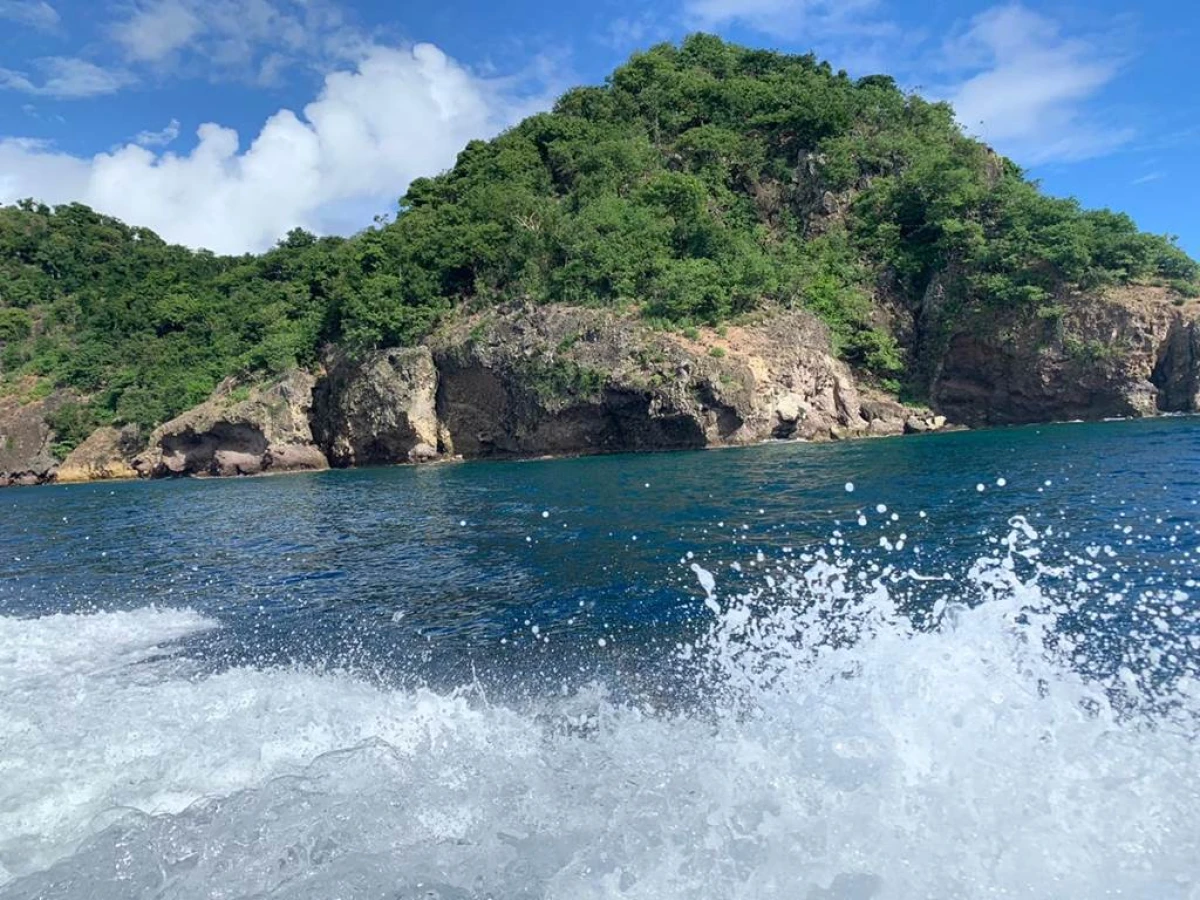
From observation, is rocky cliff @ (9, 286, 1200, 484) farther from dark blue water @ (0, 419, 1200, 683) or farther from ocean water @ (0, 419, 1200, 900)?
ocean water @ (0, 419, 1200, 900)

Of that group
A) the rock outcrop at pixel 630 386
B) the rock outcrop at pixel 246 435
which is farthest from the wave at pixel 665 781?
the rock outcrop at pixel 246 435

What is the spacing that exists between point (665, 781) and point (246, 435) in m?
55.9

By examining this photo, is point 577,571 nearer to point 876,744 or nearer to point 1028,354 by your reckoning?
point 876,744

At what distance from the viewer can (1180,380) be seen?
47.5m

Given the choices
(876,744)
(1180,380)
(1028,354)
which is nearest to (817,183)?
(1028,354)

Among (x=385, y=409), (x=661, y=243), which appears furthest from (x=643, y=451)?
(x=385, y=409)

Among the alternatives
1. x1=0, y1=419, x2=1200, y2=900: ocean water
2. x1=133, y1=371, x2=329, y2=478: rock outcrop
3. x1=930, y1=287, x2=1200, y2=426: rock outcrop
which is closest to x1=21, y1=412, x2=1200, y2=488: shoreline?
x1=133, y1=371, x2=329, y2=478: rock outcrop

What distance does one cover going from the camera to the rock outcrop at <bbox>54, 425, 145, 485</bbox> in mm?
59562

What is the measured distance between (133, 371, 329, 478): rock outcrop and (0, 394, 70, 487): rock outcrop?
13855 mm

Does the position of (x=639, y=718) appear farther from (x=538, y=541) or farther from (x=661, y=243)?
(x=661, y=243)

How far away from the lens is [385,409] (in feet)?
172

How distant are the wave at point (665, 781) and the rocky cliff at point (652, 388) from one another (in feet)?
128

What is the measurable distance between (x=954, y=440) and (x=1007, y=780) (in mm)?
36504

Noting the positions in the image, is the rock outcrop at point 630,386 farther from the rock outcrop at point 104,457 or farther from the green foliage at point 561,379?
the rock outcrop at point 104,457
